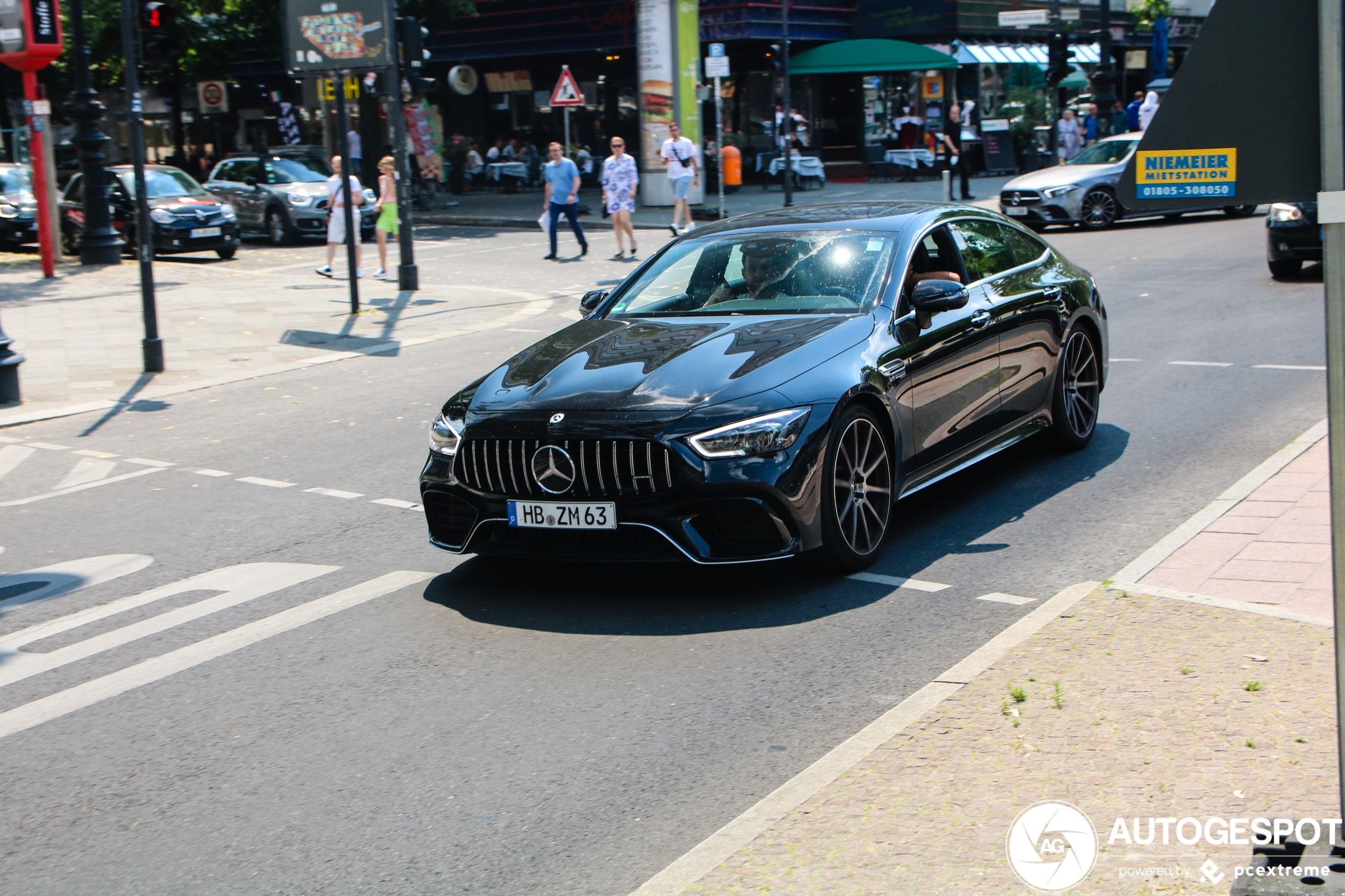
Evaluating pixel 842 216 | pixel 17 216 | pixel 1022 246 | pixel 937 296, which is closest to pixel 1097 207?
pixel 1022 246

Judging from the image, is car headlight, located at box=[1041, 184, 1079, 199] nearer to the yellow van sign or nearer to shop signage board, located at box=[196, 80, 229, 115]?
the yellow van sign

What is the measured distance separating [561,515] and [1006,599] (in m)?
1.85

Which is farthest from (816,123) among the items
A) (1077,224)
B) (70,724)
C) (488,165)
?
(70,724)

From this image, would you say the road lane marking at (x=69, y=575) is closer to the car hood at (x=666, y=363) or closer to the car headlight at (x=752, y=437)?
the car hood at (x=666, y=363)

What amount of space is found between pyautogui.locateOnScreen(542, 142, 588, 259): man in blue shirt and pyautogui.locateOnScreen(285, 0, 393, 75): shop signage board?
4997 millimetres

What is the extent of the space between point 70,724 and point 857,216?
179 inches

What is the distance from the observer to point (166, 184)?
84.2 feet

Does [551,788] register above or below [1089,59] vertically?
below

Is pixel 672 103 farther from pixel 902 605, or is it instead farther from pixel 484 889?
pixel 484 889

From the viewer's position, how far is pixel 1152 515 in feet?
23.7

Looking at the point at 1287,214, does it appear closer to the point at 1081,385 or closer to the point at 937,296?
the point at 1081,385

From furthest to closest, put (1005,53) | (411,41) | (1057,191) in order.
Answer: (1005,53), (1057,191), (411,41)

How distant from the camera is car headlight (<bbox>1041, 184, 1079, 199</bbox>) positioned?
24.2 metres

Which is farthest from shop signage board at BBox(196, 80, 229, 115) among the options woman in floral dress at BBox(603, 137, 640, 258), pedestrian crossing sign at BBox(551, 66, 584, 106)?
woman in floral dress at BBox(603, 137, 640, 258)
